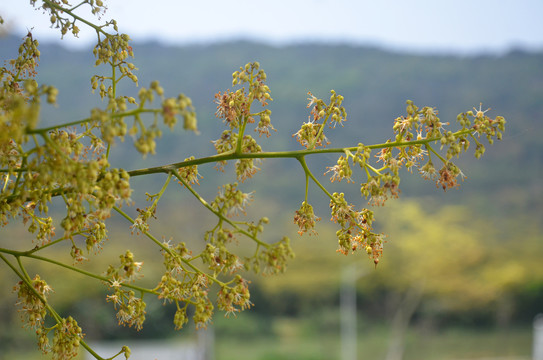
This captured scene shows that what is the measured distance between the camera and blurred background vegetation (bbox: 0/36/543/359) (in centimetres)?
1360

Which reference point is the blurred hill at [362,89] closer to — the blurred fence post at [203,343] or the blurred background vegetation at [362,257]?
the blurred background vegetation at [362,257]

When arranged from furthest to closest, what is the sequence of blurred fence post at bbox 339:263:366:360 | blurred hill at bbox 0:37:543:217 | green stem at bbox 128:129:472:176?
blurred hill at bbox 0:37:543:217
blurred fence post at bbox 339:263:366:360
green stem at bbox 128:129:472:176

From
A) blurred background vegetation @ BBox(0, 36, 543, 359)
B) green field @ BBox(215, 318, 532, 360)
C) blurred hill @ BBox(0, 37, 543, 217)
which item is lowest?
green field @ BBox(215, 318, 532, 360)

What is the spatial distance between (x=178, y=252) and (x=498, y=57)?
28107 millimetres

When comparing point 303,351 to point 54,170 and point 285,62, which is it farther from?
point 285,62

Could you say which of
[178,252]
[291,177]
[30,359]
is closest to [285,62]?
[291,177]

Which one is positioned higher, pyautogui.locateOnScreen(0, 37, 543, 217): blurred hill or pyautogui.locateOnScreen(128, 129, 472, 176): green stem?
pyautogui.locateOnScreen(0, 37, 543, 217): blurred hill

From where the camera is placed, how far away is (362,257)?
15.5 m

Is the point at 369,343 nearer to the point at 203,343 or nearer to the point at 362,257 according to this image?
the point at 362,257

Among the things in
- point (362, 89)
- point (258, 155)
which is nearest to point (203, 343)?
point (258, 155)

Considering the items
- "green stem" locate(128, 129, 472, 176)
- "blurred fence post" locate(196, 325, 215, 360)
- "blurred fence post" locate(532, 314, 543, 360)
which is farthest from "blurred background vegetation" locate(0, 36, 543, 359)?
"green stem" locate(128, 129, 472, 176)

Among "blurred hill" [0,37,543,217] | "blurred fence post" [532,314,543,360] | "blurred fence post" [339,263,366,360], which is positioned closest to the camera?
"blurred fence post" [532,314,543,360]

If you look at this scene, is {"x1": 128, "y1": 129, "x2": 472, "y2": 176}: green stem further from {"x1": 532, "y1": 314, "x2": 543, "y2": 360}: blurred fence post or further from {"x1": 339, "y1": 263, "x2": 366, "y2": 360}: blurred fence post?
{"x1": 339, "y1": 263, "x2": 366, "y2": 360}: blurred fence post

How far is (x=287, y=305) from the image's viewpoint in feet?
47.8
